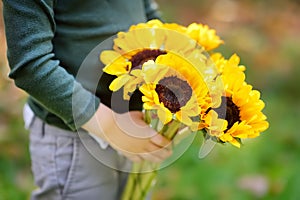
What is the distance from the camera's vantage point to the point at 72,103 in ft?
2.87

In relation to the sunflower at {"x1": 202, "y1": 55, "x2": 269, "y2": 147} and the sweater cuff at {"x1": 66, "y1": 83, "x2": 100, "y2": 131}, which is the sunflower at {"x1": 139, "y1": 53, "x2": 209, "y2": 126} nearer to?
the sunflower at {"x1": 202, "y1": 55, "x2": 269, "y2": 147}

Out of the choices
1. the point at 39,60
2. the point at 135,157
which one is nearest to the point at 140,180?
the point at 135,157

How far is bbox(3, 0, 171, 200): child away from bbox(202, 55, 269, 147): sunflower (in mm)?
159

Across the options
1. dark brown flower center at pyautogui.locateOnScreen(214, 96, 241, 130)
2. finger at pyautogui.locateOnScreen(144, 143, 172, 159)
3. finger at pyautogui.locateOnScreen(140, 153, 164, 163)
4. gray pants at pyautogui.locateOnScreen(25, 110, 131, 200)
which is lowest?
gray pants at pyautogui.locateOnScreen(25, 110, 131, 200)

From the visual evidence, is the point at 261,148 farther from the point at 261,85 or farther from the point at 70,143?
the point at 70,143

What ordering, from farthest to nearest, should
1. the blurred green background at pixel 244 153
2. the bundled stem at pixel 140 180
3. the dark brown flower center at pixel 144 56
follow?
1. the blurred green background at pixel 244 153
2. the bundled stem at pixel 140 180
3. the dark brown flower center at pixel 144 56

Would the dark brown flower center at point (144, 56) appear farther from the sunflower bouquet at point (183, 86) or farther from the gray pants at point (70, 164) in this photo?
the gray pants at point (70, 164)

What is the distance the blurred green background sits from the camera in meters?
1.71

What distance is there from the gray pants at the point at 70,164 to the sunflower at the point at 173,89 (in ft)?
0.83

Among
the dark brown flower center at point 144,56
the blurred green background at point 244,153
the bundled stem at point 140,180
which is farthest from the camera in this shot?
the blurred green background at point 244,153

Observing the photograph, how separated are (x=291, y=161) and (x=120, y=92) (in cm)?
123

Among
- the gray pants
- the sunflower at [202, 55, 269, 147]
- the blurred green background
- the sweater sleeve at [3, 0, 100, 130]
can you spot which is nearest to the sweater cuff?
the sweater sleeve at [3, 0, 100, 130]

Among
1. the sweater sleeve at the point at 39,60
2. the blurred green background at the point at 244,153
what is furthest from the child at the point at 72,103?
the blurred green background at the point at 244,153

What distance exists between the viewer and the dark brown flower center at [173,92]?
31.1 inches
